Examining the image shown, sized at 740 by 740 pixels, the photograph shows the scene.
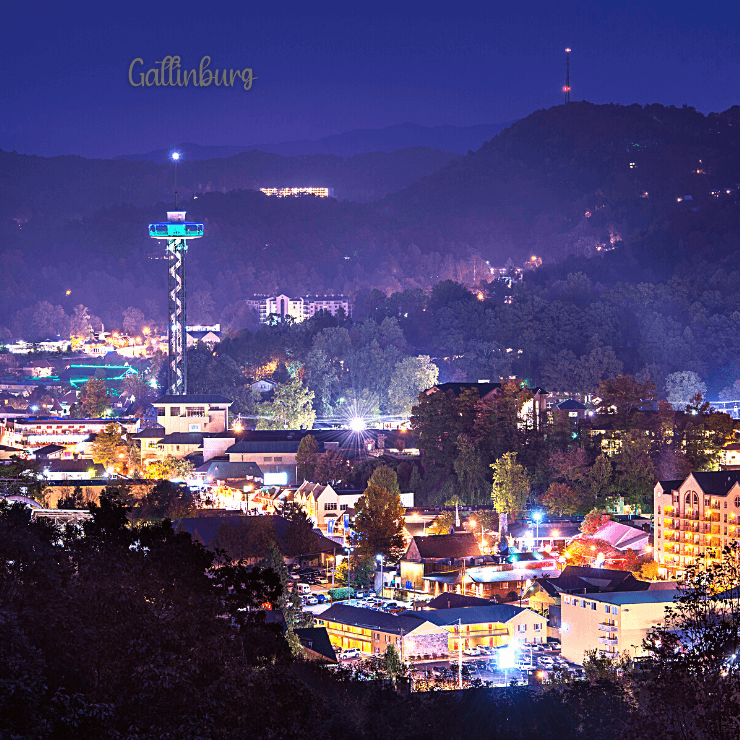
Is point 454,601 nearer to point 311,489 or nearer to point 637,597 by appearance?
point 637,597

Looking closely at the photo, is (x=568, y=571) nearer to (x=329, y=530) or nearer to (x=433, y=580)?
(x=433, y=580)

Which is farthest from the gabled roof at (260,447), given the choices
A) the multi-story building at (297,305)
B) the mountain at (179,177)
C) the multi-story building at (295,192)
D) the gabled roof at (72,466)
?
the mountain at (179,177)

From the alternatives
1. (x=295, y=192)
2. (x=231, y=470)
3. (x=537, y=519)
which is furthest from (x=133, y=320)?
(x=537, y=519)

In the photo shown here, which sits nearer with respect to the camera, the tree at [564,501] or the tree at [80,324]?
the tree at [564,501]

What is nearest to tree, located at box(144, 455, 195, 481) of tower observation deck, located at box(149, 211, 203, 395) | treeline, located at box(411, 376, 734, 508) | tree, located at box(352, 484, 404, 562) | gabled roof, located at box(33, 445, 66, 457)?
gabled roof, located at box(33, 445, 66, 457)

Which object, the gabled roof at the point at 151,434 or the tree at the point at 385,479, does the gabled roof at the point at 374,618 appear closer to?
the tree at the point at 385,479

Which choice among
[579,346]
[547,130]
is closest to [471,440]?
[579,346]
